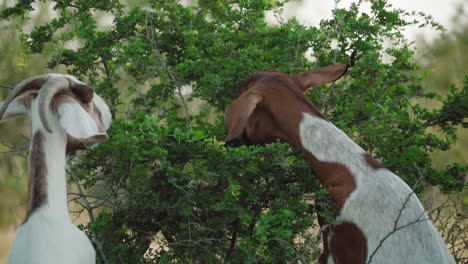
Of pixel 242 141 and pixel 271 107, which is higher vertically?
pixel 271 107

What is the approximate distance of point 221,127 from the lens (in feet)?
20.8

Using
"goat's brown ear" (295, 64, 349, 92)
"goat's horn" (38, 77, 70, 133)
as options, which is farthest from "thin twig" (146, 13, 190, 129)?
"goat's horn" (38, 77, 70, 133)

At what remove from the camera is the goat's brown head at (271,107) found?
18.5ft

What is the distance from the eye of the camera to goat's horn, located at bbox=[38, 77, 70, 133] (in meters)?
4.02

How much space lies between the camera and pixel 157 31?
7.19 meters

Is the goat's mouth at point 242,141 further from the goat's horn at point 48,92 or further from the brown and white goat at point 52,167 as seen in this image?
the goat's horn at point 48,92

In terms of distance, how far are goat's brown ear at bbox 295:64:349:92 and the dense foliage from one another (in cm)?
36

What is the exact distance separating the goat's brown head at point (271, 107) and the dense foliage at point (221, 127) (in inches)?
8.6

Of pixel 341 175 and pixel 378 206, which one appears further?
pixel 341 175

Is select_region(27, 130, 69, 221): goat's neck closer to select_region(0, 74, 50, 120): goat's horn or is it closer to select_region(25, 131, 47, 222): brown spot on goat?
select_region(25, 131, 47, 222): brown spot on goat

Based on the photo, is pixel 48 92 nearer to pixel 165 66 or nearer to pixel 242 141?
pixel 242 141

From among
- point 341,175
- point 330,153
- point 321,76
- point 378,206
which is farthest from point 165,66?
point 378,206

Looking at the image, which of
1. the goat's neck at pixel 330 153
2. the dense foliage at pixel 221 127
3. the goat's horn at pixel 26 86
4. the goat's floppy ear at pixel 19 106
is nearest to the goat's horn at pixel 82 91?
the goat's horn at pixel 26 86

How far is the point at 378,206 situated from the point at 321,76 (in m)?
1.36
